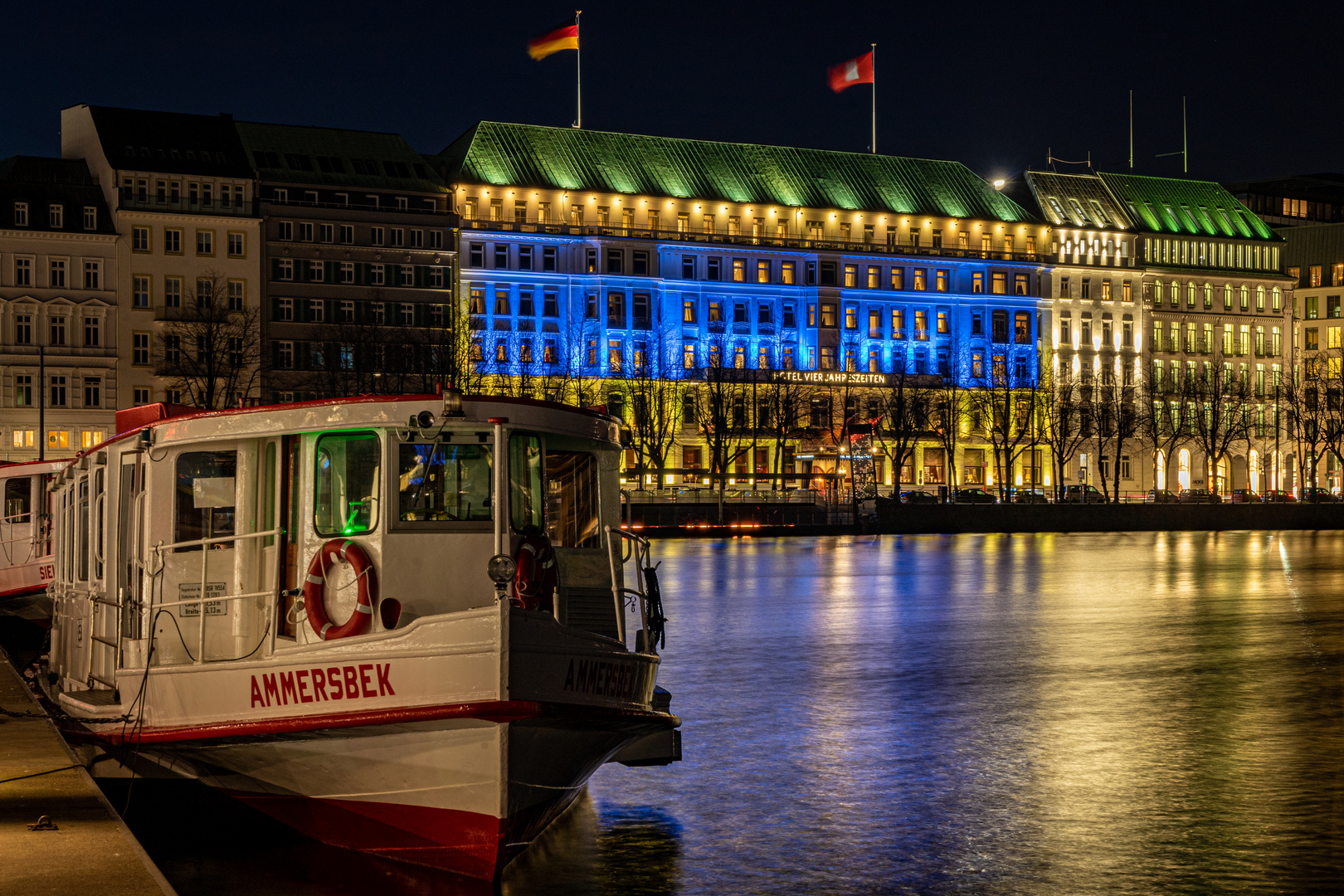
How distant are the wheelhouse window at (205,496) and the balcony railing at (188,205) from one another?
7907 cm

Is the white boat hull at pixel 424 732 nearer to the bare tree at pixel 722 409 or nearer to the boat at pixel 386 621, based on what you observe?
the boat at pixel 386 621

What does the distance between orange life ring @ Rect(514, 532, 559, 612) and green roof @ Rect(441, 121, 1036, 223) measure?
307 ft

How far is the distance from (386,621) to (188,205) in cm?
8274

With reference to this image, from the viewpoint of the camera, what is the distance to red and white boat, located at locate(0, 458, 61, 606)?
29.2 meters

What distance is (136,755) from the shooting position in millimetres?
14805

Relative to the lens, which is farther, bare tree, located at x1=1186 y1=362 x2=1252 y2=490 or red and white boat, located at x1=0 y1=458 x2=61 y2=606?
bare tree, located at x1=1186 y1=362 x2=1252 y2=490

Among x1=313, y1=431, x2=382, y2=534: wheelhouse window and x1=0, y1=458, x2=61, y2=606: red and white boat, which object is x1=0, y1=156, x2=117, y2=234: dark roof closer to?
x1=0, y1=458, x2=61, y2=606: red and white boat

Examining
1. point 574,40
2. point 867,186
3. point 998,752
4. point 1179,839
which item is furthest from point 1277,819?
point 867,186

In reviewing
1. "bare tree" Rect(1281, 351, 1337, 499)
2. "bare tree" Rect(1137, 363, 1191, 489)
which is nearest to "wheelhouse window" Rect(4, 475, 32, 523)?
"bare tree" Rect(1281, 351, 1337, 499)

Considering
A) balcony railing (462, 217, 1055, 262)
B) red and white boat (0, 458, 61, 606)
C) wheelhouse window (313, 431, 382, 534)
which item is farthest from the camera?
balcony railing (462, 217, 1055, 262)

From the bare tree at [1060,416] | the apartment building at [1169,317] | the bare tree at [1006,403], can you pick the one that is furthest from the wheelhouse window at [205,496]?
the apartment building at [1169,317]

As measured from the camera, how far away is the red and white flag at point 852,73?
9581 cm

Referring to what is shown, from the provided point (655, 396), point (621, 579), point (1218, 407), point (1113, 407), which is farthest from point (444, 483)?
point (1218, 407)

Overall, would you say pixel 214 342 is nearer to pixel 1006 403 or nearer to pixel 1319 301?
pixel 1006 403
